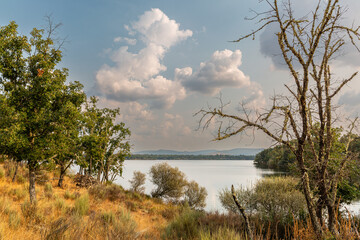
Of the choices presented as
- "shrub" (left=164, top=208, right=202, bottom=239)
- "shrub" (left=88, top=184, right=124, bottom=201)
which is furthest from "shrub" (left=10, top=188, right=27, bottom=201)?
"shrub" (left=164, top=208, right=202, bottom=239)

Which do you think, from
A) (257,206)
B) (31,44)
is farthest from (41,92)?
(257,206)

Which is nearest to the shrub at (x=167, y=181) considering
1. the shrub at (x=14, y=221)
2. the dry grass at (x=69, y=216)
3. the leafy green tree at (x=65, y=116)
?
the dry grass at (x=69, y=216)

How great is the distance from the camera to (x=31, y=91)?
9836mm

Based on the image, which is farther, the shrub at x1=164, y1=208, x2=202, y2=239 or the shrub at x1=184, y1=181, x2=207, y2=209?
the shrub at x1=184, y1=181, x2=207, y2=209

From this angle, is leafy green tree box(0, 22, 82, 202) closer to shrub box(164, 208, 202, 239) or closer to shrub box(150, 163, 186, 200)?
shrub box(164, 208, 202, 239)

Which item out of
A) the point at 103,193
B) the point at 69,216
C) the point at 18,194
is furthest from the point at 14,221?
the point at 103,193

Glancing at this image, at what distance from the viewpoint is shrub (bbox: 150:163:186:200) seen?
30750mm

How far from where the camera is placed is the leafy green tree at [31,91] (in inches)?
374

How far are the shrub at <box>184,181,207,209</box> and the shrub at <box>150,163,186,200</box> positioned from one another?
0.89 meters

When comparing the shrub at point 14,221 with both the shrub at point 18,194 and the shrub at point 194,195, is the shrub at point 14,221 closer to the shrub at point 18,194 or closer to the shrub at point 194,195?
the shrub at point 18,194

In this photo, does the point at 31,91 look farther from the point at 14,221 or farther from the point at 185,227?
the point at 185,227

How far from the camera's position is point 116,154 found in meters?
26.7

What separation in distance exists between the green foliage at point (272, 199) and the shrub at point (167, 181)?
50.8 ft

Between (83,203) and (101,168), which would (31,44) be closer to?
(83,203)
